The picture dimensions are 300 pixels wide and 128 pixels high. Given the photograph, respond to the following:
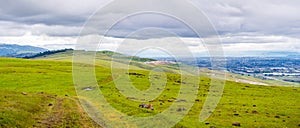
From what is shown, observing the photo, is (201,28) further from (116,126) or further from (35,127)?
(35,127)

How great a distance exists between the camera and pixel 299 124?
4641 centimetres

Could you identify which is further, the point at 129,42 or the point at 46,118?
the point at 129,42

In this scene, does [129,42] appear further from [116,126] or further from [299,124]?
[299,124]

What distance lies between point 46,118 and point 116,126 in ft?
28.6

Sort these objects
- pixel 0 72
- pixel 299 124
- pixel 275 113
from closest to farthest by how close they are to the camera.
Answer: pixel 299 124 < pixel 275 113 < pixel 0 72

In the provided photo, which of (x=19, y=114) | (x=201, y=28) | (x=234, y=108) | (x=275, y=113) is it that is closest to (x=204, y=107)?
(x=234, y=108)

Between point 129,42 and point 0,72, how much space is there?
211ft

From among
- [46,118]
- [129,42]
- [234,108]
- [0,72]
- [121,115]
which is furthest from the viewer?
[0,72]

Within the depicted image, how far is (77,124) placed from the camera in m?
33.9

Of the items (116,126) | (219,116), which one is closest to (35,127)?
(116,126)

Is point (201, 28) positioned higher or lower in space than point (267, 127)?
higher

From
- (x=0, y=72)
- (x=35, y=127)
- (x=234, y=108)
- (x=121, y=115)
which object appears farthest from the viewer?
(x=0, y=72)

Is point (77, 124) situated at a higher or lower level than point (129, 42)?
lower

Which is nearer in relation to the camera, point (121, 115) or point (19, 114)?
point (19, 114)
